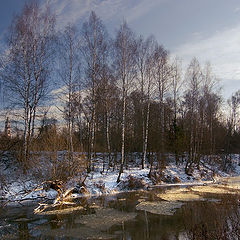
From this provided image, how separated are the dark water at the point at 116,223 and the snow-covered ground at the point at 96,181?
1326mm

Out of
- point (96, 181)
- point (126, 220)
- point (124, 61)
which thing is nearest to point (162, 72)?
point (124, 61)

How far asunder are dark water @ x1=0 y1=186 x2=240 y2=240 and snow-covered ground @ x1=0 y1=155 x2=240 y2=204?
1.33 m

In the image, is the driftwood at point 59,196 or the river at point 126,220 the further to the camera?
the driftwood at point 59,196

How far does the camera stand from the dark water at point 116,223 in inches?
289

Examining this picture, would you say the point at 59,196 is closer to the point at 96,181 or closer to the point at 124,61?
the point at 96,181

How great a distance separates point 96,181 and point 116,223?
7.61 meters

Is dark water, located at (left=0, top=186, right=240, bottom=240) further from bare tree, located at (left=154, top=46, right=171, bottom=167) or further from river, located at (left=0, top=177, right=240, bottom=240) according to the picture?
bare tree, located at (left=154, top=46, right=171, bottom=167)

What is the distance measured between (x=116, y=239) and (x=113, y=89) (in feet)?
46.7

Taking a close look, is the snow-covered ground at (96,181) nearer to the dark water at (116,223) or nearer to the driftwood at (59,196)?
the driftwood at (59,196)

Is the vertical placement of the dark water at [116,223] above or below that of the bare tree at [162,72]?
below

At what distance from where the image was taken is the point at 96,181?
1639cm

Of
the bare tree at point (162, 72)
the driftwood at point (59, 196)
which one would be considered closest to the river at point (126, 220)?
the driftwood at point (59, 196)

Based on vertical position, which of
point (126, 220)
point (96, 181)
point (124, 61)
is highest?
point (124, 61)

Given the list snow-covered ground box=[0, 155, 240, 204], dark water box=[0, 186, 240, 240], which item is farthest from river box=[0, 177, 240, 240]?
Result: snow-covered ground box=[0, 155, 240, 204]
